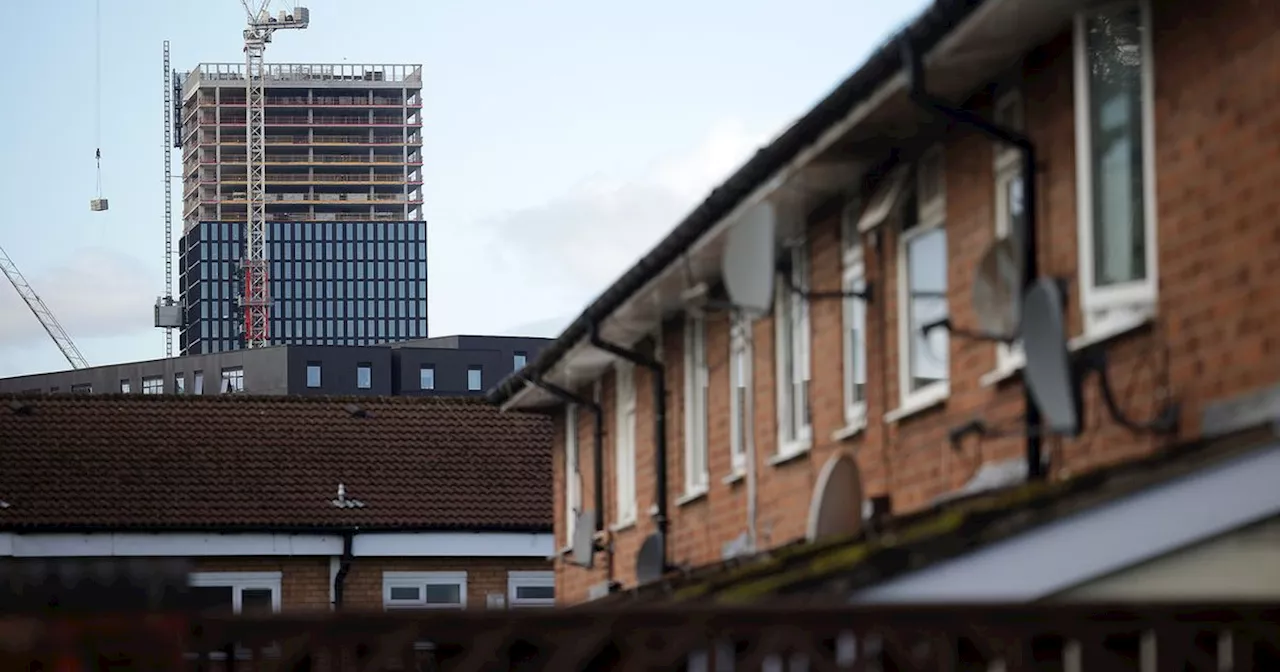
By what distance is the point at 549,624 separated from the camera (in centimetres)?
761

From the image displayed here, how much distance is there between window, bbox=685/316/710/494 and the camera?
20.7 meters

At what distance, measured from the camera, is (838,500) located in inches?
574

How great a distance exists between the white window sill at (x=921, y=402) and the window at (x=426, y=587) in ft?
68.7

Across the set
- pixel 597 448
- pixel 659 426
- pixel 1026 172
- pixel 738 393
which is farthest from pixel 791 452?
pixel 597 448

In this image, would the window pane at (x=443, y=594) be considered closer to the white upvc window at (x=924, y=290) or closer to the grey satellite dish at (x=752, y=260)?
the grey satellite dish at (x=752, y=260)

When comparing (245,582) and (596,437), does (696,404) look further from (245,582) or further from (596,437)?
(245,582)

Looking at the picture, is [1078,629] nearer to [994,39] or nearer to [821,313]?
[994,39]

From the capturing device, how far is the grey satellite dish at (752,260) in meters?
15.2

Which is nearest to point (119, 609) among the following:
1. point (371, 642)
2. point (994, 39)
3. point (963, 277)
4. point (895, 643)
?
point (371, 642)

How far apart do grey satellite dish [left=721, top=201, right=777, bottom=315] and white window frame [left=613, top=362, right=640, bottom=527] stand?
312 inches

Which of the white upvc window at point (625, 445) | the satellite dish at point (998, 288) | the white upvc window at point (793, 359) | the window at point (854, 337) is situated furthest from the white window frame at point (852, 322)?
the white upvc window at point (625, 445)

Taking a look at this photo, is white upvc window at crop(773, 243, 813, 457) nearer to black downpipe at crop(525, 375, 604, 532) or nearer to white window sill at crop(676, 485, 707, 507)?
white window sill at crop(676, 485, 707, 507)

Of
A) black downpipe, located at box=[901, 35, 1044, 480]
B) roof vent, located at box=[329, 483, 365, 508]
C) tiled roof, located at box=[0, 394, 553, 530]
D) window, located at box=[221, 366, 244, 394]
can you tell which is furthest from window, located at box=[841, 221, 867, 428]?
window, located at box=[221, 366, 244, 394]

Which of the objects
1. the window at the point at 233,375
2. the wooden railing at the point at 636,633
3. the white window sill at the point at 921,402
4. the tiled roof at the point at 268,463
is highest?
the window at the point at 233,375
